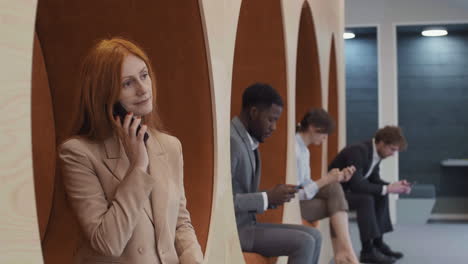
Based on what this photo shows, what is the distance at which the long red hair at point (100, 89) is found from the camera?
5.86 feet

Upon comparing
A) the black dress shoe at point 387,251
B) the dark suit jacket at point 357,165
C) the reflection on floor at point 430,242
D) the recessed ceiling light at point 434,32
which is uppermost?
the recessed ceiling light at point 434,32

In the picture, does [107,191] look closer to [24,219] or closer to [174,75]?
[24,219]

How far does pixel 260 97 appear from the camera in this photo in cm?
340

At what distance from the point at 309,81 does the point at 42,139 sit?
368 cm

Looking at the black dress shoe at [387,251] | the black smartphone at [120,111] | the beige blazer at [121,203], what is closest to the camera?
the beige blazer at [121,203]

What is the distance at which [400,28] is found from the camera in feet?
30.8

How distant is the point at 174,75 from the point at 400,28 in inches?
287

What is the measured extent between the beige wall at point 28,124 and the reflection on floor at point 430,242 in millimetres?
1072

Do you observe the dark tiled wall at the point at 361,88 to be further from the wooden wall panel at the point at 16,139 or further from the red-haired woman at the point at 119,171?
the wooden wall panel at the point at 16,139

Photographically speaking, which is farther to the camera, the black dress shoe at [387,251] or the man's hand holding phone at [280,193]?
the black dress shoe at [387,251]

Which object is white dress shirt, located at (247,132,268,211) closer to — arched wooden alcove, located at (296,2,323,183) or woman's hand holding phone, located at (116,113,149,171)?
woman's hand holding phone, located at (116,113,149,171)

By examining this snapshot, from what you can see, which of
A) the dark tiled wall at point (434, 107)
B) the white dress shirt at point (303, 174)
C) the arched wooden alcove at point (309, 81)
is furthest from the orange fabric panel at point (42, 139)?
the dark tiled wall at point (434, 107)

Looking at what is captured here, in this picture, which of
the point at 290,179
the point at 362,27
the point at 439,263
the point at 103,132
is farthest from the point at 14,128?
the point at 362,27

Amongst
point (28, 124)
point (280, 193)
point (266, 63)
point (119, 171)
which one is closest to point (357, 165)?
point (266, 63)
